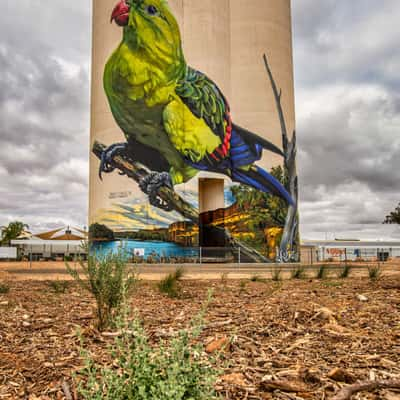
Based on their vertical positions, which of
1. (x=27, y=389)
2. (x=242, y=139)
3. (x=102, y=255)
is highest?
(x=242, y=139)

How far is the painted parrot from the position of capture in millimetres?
44156

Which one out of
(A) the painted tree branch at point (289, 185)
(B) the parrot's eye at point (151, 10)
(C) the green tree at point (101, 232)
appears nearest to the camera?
(B) the parrot's eye at point (151, 10)

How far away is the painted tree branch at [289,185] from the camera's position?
4766 cm

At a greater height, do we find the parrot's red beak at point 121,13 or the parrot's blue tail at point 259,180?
the parrot's red beak at point 121,13

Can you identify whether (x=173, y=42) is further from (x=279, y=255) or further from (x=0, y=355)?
(x=0, y=355)

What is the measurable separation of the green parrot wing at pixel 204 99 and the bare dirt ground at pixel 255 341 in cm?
3803

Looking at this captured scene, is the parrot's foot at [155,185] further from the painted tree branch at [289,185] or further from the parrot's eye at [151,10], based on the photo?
the parrot's eye at [151,10]

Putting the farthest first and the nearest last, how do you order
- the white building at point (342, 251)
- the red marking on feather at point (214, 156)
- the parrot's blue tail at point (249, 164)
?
the white building at point (342, 251)
the parrot's blue tail at point (249, 164)
the red marking on feather at point (214, 156)

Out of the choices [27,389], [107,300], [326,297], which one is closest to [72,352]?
[27,389]

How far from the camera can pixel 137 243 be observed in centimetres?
4362

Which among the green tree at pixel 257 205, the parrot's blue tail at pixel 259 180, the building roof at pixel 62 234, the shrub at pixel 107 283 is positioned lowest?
the shrub at pixel 107 283

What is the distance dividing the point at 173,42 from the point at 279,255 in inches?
914

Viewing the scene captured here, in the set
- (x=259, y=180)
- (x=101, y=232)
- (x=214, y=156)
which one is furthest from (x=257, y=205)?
(x=101, y=232)

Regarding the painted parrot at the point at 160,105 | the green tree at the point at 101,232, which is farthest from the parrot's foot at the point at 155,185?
the green tree at the point at 101,232
